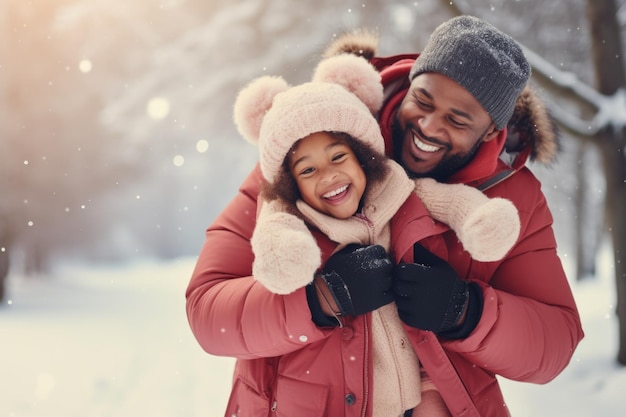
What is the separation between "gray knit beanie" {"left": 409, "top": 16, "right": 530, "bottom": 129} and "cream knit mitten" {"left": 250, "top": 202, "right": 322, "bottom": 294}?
0.71 m

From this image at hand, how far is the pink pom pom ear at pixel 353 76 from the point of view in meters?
1.60

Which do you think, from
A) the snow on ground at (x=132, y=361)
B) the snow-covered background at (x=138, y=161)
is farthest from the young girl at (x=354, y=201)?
the snow-covered background at (x=138, y=161)

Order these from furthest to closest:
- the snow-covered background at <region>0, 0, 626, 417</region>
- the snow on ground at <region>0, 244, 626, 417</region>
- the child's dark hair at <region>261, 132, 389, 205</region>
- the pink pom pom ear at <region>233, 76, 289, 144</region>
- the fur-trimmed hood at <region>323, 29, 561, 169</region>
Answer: the snow-covered background at <region>0, 0, 626, 417</region>, the snow on ground at <region>0, 244, 626, 417</region>, the fur-trimmed hood at <region>323, 29, 561, 169</region>, the pink pom pom ear at <region>233, 76, 289, 144</region>, the child's dark hair at <region>261, 132, 389, 205</region>

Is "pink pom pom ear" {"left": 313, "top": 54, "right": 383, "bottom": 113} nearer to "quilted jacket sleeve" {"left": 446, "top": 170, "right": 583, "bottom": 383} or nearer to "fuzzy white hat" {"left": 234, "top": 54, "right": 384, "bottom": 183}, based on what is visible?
"fuzzy white hat" {"left": 234, "top": 54, "right": 384, "bottom": 183}

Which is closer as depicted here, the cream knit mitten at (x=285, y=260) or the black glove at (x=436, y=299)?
the cream knit mitten at (x=285, y=260)

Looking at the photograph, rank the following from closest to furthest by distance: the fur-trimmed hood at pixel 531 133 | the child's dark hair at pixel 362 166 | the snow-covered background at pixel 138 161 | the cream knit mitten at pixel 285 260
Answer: the cream knit mitten at pixel 285 260, the child's dark hair at pixel 362 166, the fur-trimmed hood at pixel 531 133, the snow-covered background at pixel 138 161

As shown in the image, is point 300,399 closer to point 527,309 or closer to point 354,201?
point 354,201

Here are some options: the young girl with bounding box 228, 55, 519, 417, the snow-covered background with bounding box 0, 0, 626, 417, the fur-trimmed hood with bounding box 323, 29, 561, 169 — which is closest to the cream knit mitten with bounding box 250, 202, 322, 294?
the young girl with bounding box 228, 55, 519, 417

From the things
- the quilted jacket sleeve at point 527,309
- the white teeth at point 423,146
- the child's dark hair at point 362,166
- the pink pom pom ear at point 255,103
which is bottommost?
the quilted jacket sleeve at point 527,309

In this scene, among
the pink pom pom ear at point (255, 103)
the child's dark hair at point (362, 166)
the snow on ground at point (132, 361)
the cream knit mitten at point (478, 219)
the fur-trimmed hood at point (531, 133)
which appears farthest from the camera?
the snow on ground at point (132, 361)

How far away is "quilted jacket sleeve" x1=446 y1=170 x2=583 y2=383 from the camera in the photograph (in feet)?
4.72

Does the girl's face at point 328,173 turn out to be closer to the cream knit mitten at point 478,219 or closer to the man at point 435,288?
the man at point 435,288

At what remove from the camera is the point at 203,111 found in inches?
198

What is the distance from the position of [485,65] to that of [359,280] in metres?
0.76
